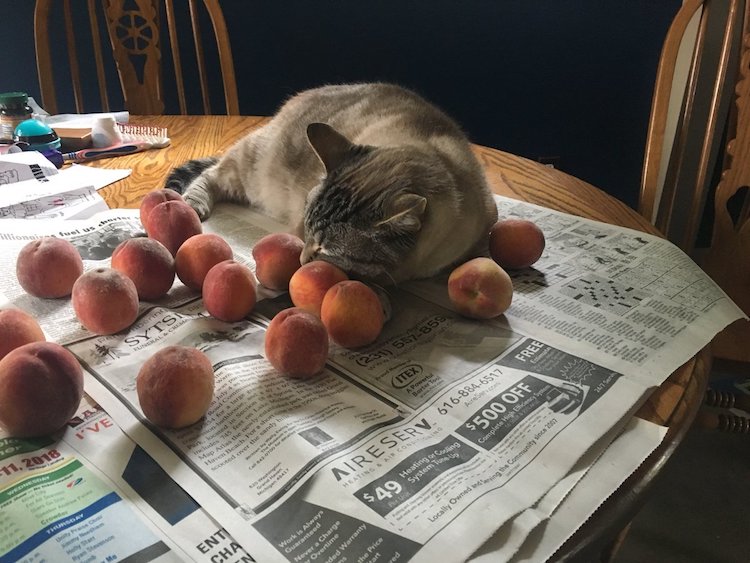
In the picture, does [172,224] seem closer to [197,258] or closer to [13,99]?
[197,258]

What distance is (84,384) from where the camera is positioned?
0.67 meters

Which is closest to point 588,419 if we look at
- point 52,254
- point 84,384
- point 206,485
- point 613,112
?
point 206,485

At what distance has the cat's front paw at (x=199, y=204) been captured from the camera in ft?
4.01

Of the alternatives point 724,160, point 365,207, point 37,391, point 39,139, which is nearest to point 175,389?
point 37,391

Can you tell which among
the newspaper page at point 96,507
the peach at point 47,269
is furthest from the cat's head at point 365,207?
the newspaper page at point 96,507

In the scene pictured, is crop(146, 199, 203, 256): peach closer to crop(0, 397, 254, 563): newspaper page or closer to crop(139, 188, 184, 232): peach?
crop(139, 188, 184, 232): peach

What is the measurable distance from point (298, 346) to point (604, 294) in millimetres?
508

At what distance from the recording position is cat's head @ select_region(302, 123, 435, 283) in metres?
0.91

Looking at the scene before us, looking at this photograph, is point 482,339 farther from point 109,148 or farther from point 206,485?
point 109,148

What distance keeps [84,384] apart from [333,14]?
1.96 meters

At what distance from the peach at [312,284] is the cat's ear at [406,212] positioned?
117mm

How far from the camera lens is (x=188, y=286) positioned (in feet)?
3.02

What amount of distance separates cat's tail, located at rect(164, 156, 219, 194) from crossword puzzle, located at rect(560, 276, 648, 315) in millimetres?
854

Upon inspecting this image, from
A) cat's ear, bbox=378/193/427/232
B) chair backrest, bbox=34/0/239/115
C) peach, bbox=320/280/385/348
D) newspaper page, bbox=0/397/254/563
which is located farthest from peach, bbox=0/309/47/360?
chair backrest, bbox=34/0/239/115
